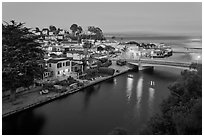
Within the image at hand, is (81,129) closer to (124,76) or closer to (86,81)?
(86,81)

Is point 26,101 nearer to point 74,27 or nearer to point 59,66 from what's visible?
point 59,66

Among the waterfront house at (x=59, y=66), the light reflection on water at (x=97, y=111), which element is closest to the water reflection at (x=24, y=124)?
the light reflection on water at (x=97, y=111)

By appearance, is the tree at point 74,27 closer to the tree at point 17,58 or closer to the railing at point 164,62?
the railing at point 164,62

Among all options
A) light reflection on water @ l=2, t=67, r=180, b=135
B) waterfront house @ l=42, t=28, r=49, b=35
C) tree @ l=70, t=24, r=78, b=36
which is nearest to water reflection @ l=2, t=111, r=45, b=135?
light reflection on water @ l=2, t=67, r=180, b=135

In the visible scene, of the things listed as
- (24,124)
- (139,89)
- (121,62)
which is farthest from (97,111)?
(121,62)

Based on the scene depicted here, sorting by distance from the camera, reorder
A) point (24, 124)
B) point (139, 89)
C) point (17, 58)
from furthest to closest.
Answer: point (139, 89), point (17, 58), point (24, 124)
